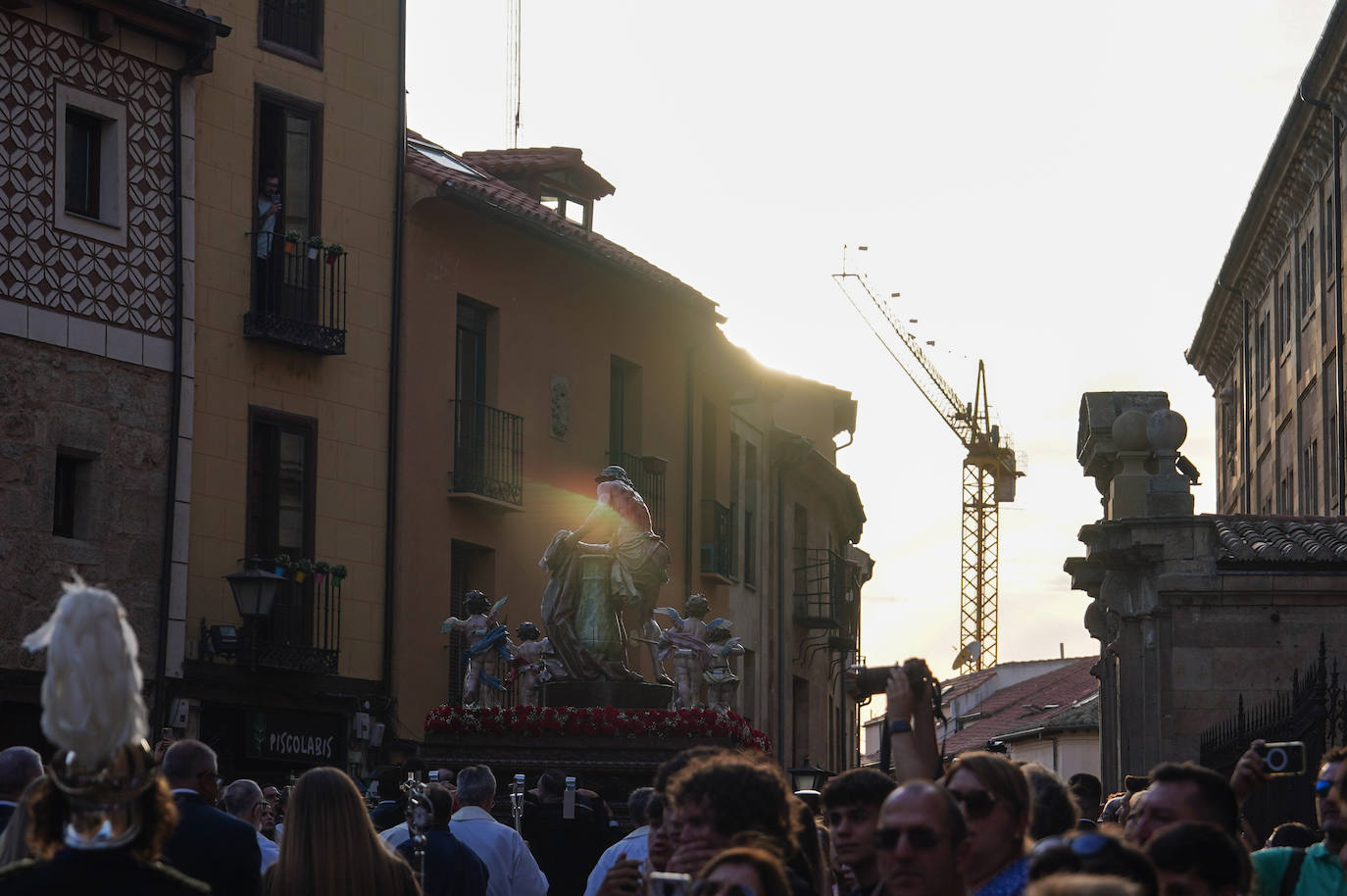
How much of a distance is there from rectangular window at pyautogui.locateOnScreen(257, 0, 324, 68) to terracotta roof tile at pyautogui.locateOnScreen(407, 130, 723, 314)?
201 cm

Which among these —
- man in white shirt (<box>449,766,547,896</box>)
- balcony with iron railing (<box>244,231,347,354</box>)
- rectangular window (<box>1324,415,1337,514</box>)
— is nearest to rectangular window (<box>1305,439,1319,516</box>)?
rectangular window (<box>1324,415,1337,514</box>)

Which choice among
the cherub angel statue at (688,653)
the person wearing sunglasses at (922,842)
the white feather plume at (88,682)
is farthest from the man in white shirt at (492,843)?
the cherub angel statue at (688,653)

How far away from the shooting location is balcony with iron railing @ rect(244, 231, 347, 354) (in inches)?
971

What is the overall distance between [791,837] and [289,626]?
1833 cm

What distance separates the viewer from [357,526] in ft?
85.7

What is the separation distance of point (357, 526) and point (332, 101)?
4.87 m

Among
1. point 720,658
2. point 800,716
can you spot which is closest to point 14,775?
point 720,658

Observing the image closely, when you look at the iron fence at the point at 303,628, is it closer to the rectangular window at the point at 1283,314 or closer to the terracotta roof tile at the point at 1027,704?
the rectangular window at the point at 1283,314

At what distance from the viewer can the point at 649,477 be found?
32906 mm

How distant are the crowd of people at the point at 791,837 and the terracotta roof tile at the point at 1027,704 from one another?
54.8 m

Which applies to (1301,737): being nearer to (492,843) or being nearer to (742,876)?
(492,843)

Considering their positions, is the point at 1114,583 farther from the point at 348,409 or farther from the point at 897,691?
the point at 897,691

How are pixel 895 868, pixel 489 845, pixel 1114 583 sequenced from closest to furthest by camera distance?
1. pixel 895 868
2. pixel 489 845
3. pixel 1114 583

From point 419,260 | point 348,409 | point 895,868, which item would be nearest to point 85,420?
point 348,409
